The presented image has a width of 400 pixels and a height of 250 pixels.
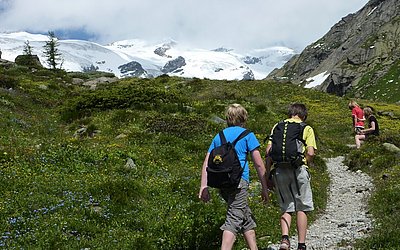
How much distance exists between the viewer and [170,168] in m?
15.9

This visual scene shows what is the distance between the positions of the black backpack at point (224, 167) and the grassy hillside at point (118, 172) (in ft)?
5.87

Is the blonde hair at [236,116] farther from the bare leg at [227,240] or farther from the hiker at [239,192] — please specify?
the bare leg at [227,240]

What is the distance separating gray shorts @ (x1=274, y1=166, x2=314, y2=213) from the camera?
341 inches

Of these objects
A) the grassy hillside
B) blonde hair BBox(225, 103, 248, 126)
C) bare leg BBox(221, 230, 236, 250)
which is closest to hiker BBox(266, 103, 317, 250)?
blonde hair BBox(225, 103, 248, 126)

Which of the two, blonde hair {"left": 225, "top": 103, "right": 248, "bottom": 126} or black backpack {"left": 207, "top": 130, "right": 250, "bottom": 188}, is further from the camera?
blonde hair {"left": 225, "top": 103, "right": 248, "bottom": 126}

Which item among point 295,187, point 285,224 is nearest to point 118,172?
point 285,224

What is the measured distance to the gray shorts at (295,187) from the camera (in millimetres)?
8656

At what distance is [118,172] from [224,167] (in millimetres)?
7490

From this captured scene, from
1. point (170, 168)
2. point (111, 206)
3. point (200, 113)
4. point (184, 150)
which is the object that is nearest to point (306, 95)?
point (200, 113)

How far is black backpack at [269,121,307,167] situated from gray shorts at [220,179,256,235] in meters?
1.00

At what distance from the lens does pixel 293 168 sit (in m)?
8.62

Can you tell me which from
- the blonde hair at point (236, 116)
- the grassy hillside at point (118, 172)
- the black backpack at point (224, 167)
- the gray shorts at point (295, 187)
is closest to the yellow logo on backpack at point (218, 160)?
the black backpack at point (224, 167)

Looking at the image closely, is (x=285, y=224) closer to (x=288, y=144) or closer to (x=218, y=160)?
(x=288, y=144)

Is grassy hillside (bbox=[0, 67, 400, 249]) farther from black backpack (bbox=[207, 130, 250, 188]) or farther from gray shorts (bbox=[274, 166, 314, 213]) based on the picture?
black backpack (bbox=[207, 130, 250, 188])
